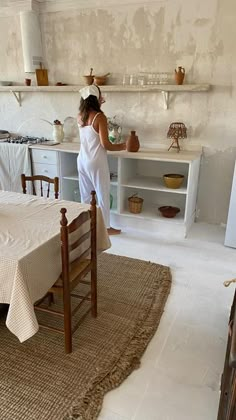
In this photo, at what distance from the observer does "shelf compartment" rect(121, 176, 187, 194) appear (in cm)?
322

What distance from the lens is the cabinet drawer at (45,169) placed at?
142 inches

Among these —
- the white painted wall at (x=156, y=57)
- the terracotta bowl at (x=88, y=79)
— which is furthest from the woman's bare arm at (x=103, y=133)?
the terracotta bowl at (x=88, y=79)

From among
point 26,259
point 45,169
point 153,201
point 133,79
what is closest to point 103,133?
point 133,79

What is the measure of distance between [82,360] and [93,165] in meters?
1.80

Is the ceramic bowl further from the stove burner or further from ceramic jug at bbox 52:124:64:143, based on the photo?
the stove burner

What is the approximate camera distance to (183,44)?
3.18 metres

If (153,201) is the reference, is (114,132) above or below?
Answer: above

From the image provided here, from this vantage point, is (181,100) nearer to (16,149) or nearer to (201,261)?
(201,261)

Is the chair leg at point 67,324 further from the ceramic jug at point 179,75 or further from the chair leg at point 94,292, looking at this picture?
the ceramic jug at point 179,75

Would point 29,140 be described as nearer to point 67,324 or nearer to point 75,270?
point 75,270

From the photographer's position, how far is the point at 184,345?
6.26 ft

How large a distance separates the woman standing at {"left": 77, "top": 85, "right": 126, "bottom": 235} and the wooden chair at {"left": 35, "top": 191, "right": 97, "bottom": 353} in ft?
3.94

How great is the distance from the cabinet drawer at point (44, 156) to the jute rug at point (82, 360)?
1764 mm

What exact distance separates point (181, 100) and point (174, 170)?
0.77 metres
